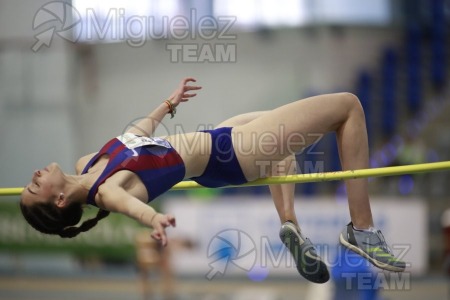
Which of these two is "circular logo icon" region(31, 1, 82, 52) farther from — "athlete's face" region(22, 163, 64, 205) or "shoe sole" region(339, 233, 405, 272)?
"shoe sole" region(339, 233, 405, 272)

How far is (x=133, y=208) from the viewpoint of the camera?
11.4ft

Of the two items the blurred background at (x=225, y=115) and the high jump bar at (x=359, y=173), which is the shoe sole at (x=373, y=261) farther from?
the blurred background at (x=225, y=115)

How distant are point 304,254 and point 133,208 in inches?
43.4

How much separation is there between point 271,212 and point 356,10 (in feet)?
10.1

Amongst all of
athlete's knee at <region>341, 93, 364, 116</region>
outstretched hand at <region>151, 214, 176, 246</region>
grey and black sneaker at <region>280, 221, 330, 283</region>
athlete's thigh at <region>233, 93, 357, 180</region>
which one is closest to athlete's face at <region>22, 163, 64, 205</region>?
outstretched hand at <region>151, 214, 176, 246</region>

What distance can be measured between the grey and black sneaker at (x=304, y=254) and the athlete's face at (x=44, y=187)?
1.15 metres

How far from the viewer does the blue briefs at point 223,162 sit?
4.00m

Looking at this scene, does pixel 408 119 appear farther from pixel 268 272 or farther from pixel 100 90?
pixel 100 90

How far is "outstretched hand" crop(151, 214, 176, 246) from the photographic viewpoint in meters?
3.29

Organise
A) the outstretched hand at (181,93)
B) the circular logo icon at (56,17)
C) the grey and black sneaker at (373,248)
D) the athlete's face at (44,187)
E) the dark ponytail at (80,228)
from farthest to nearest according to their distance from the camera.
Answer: the circular logo icon at (56,17), the outstretched hand at (181,93), the grey and black sneaker at (373,248), the dark ponytail at (80,228), the athlete's face at (44,187)

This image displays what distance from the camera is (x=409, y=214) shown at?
9.27m

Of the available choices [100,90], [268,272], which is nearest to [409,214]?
[268,272]

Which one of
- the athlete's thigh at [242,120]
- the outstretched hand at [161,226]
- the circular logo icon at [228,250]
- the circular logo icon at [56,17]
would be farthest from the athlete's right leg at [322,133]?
the circular logo icon at [228,250]

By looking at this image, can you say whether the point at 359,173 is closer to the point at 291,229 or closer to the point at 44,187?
the point at 291,229
